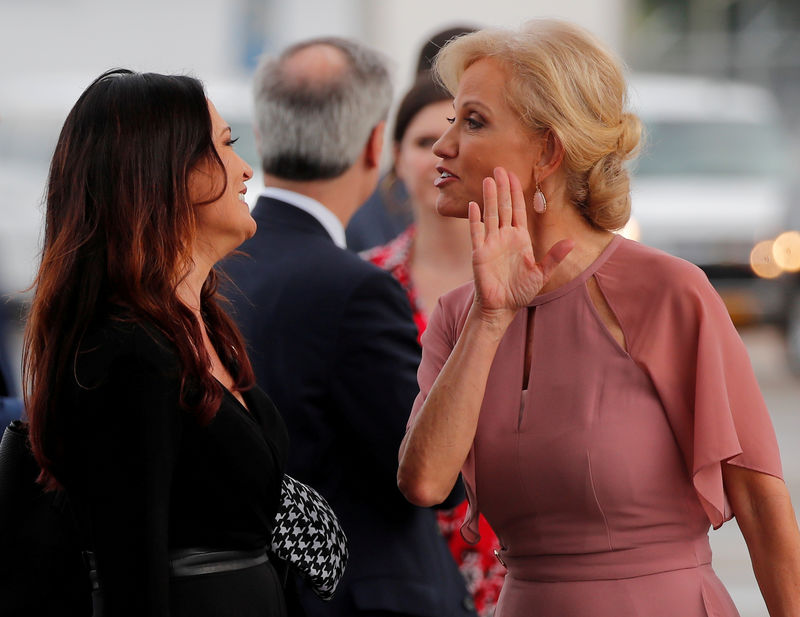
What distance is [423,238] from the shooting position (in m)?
4.41

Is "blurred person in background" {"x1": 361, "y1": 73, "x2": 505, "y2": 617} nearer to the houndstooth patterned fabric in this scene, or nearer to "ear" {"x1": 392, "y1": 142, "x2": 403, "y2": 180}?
"ear" {"x1": 392, "y1": 142, "x2": 403, "y2": 180}

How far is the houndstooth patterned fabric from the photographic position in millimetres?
2834

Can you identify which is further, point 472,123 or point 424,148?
point 424,148

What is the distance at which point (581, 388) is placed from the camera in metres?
2.74

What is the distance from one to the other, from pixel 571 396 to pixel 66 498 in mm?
965

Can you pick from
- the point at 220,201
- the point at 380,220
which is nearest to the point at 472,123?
the point at 220,201

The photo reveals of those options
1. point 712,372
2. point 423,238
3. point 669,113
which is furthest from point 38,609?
point 669,113

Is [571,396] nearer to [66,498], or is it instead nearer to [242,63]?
[66,498]

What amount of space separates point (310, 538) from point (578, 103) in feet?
3.36

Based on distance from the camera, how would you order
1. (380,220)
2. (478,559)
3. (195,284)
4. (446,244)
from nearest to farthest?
(195,284) < (478,559) < (446,244) < (380,220)

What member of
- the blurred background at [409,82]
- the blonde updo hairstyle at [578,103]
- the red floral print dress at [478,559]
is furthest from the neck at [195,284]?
the blurred background at [409,82]

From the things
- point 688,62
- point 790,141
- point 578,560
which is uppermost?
point 578,560

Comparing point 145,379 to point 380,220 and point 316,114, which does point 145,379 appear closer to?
point 316,114

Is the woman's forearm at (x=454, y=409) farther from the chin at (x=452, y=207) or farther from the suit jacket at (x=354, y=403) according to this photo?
the suit jacket at (x=354, y=403)
